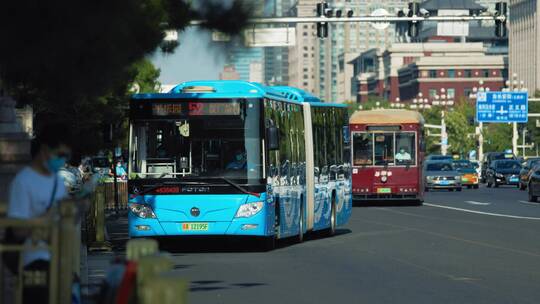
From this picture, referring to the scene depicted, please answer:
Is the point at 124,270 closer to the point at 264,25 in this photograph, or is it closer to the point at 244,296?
the point at 264,25

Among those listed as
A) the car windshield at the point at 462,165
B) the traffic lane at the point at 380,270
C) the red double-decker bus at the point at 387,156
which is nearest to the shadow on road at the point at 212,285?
the traffic lane at the point at 380,270

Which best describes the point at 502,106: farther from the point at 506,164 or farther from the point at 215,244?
the point at 215,244

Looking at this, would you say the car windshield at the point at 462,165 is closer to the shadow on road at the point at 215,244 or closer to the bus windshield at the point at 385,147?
the bus windshield at the point at 385,147

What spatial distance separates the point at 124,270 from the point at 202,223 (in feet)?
49.8

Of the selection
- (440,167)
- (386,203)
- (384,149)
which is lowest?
(386,203)

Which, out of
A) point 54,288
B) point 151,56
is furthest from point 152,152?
point 54,288

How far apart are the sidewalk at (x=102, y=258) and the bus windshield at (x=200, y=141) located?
1.49 m

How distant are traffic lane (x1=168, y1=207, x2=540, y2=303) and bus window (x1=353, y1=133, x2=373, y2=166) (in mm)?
16392

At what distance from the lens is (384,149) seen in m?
48.9

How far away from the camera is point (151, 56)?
13.1m

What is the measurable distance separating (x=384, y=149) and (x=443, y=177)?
2251 centimetres

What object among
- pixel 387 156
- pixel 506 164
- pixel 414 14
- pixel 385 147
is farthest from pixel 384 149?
pixel 506 164

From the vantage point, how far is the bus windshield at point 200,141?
2416 cm

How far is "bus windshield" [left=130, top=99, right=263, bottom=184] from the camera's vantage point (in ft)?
79.3
